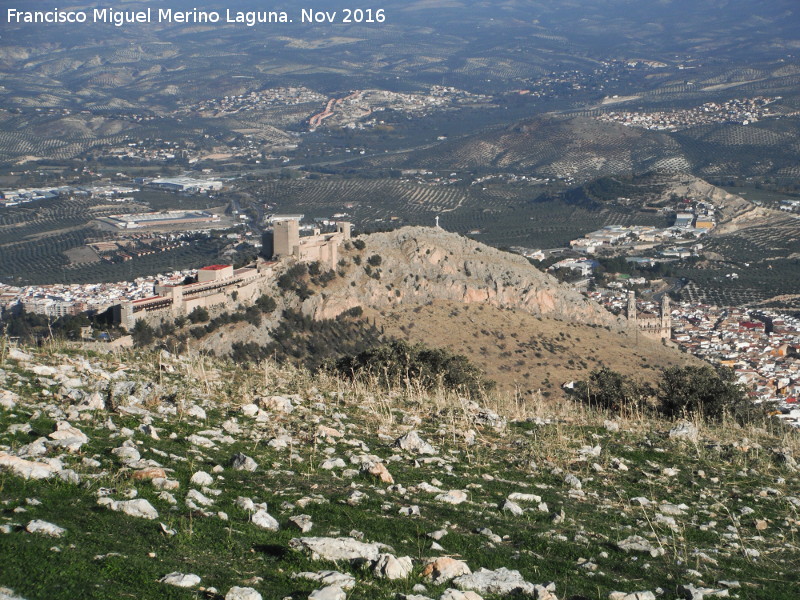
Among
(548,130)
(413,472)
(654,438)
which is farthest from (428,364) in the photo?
(548,130)

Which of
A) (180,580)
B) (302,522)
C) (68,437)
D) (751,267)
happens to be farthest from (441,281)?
(751,267)

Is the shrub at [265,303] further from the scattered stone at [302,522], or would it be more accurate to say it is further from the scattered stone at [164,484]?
the scattered stone at [302,522]

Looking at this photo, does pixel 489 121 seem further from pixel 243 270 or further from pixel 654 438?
pixel 654 438

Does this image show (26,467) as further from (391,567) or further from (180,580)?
(391,567)

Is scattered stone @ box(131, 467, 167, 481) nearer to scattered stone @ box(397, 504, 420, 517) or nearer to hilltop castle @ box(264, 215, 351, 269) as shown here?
scattered stone @ box(397, 504, 420, 517)

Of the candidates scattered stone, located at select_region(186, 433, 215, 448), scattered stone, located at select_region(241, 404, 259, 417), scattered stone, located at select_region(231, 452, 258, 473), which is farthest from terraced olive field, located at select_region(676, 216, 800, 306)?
scattered stone, located at select_region(231, 452, 258, 473)

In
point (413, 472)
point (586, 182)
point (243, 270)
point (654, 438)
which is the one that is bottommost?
point (586, 182)

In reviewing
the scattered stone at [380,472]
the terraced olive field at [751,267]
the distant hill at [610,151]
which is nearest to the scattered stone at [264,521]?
the scattered stone at [380,472]

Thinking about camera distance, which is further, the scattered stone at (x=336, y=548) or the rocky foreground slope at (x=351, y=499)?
the scattered stone at (x=336, y=548)
